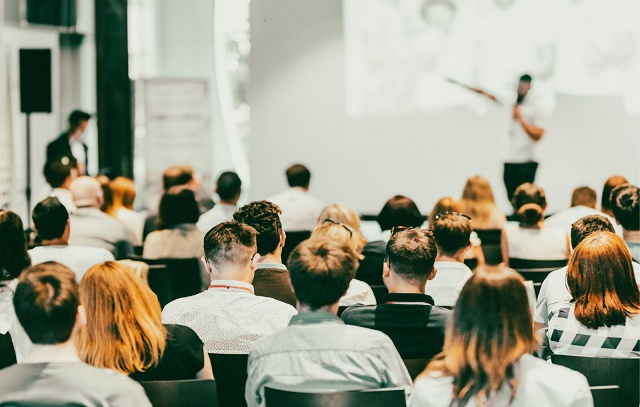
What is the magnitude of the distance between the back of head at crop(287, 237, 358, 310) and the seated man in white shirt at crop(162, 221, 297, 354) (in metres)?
0.49

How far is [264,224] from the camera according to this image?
4.11 meters

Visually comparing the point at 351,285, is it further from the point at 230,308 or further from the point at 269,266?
the point at 230,308

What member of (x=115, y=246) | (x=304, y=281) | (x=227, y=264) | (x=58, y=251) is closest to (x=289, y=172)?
(x=115, y=246)

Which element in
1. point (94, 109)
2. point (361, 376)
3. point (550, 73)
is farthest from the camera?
point (94, 109)

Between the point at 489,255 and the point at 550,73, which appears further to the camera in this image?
the point at 550,73

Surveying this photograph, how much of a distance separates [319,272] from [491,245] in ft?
11.7

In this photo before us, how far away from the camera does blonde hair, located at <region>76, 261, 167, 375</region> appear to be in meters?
2.66

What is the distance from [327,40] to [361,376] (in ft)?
28.0

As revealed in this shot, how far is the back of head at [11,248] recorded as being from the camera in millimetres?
3736

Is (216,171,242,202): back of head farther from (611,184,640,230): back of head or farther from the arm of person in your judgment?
the arm of person

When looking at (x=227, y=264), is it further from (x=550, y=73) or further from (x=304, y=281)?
(x=550, y=73)

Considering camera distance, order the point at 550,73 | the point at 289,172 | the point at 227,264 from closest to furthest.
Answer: the point at 227,264 → the point at 289,172 → the point at 550,73

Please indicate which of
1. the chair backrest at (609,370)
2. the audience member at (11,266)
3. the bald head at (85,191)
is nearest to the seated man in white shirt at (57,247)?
the audience member at (11,266)

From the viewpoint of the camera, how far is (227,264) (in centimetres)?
339
